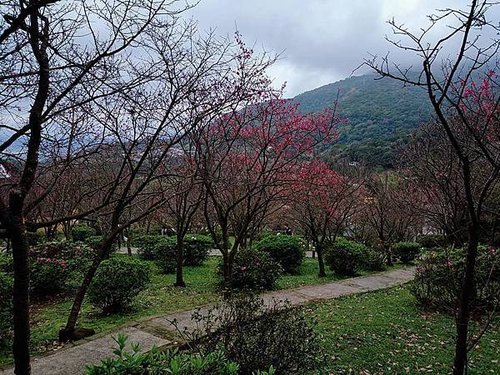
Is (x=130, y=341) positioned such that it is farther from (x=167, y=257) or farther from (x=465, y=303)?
(x=167, y=257)

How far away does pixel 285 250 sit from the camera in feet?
39.7

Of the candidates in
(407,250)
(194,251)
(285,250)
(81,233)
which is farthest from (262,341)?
(81,233)

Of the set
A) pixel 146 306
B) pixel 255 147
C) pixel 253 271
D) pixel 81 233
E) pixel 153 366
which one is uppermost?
pixel 255 147

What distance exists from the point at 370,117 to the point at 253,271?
2179 centimetres

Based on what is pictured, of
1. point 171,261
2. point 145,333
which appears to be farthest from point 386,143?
point 145,333

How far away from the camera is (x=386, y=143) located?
23828 mm

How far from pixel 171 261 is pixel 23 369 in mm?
9858

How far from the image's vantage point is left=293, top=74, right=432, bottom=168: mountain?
22.0 m

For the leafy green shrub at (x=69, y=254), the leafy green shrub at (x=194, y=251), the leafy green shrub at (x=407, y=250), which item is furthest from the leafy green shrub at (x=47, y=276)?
the leafy green shrub at (x=407, y=250)

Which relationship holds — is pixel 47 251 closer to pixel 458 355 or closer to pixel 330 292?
pixel 330 292

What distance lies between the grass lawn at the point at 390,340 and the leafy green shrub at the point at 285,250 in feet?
13.1

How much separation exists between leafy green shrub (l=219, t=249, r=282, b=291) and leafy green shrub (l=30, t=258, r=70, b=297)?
12.5 feet

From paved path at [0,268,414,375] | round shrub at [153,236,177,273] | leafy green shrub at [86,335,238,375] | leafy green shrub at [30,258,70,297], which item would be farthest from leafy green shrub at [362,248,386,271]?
leafy green shrub at [86,335,238,375]

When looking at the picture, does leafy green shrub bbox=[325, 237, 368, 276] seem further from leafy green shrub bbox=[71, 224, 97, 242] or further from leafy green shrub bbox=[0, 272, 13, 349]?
leafy green shrub bbox=[71, 224, 97, 242]
